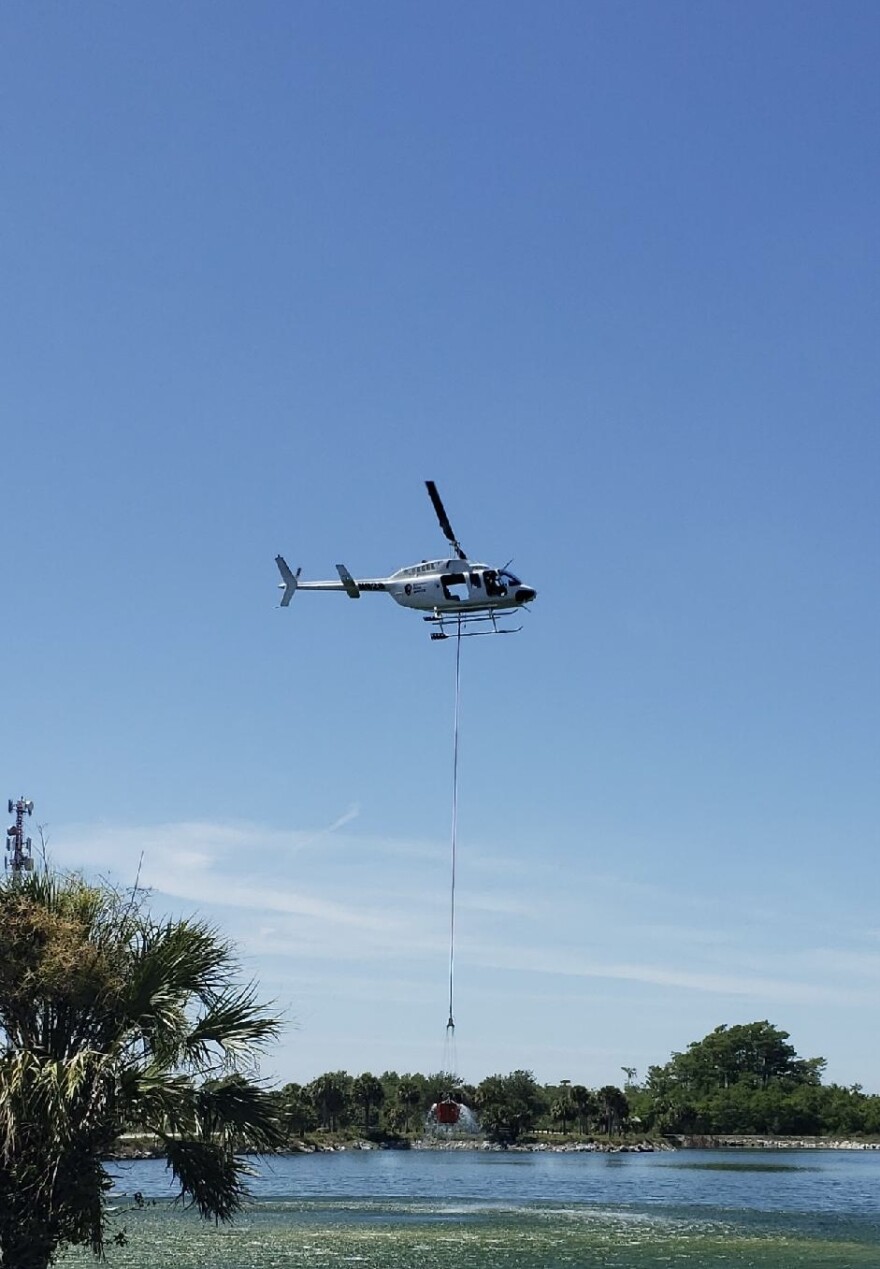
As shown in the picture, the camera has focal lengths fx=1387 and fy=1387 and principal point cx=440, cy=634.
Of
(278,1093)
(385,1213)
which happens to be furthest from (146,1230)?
(278,1093)

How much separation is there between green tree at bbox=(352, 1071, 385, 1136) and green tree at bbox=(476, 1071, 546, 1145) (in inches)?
471

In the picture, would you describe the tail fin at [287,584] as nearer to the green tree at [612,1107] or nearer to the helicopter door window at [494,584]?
the helicopter door window at [494,584]

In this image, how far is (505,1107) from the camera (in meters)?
163

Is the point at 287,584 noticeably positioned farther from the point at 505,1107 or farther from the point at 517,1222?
the point at 505,1107

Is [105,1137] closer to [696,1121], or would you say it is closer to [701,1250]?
[701,1250]

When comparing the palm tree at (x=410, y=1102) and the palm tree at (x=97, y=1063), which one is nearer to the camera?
the palm tree at (x=97, y=1063)

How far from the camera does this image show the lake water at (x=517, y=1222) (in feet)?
126

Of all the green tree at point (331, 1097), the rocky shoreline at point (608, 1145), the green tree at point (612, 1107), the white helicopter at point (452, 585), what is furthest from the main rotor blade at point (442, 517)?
the green tree at point (612, 1107)

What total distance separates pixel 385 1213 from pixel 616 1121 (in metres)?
119

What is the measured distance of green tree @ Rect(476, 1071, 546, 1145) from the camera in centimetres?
16312

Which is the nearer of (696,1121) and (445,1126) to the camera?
(445,1126)

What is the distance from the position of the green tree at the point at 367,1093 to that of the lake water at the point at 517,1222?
53.1 metres

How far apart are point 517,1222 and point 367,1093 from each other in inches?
4412

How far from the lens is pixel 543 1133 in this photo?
563 ft
